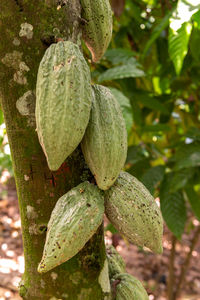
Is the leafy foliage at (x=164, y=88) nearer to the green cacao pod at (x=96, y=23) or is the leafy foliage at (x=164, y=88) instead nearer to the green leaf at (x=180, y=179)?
the green leaf at (x=180, y=179)

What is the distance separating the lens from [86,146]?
2.19 feet

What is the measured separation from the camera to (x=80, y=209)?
64 cm

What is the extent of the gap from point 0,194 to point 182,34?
309cm

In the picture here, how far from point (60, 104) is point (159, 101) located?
3.51 feet

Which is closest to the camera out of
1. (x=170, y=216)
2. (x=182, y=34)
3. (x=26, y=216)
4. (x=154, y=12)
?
(x=26, y=216)

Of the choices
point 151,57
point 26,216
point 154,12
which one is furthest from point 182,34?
point 151,57

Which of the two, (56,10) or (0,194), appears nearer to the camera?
(56,10)

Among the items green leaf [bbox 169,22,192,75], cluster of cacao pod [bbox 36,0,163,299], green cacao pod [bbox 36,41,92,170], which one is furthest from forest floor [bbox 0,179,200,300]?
green cacao pod [bbox 36,41,92,170]

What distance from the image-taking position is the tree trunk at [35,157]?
66 centimetres

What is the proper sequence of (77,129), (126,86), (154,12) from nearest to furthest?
1. (77,129)
2. (126,86)
3. (154,12)

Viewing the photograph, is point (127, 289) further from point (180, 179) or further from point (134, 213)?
point (180, 179)

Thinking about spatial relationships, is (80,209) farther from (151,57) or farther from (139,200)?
(151,57)

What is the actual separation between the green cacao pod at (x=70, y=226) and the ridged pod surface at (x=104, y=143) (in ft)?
0.16

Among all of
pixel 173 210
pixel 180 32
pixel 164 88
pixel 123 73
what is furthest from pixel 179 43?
pixel 164 88
